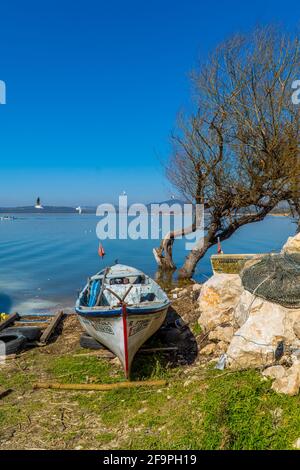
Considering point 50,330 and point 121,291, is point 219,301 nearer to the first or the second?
point 121,291

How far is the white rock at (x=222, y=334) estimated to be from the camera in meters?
8.29

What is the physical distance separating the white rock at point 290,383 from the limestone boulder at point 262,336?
778 millimetres

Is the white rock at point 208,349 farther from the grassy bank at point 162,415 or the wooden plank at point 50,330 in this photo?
the wooden plank at point 50,330

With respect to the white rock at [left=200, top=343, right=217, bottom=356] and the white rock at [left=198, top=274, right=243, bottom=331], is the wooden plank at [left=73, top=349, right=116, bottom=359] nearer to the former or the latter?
the white rock at [left=200, top=343, right=217, bottom=356]

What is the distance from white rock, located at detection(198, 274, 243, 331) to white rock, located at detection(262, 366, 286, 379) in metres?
2.91

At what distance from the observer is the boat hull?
7.41 meters

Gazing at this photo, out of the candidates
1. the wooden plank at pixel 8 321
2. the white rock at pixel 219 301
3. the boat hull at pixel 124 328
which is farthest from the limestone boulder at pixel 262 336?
the wooden plank at pixel 8 321

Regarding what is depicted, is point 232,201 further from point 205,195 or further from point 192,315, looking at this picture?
point 192,315

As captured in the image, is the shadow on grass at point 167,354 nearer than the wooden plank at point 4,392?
No

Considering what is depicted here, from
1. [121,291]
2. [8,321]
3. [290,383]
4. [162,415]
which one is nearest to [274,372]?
[290,383]

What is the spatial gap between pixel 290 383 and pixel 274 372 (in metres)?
0.53

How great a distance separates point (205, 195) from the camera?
20.0 m
